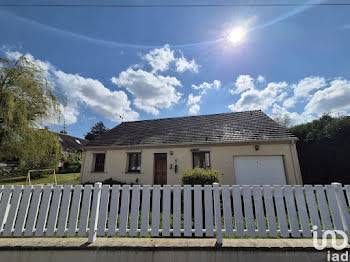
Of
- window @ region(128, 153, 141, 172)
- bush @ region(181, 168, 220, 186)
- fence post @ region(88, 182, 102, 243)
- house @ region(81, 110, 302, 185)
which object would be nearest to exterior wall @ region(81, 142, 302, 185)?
house @ region(81, 110, 302, 185)

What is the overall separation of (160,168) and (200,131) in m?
3.92

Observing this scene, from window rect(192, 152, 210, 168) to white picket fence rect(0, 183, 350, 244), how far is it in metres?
6.54

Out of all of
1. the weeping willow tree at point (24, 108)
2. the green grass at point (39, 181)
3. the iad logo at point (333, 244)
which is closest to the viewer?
the iad logo at point (333, 244)

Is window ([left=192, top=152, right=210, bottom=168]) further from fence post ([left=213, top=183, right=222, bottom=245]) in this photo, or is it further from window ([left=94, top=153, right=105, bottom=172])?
window ([left=94, top=153, right=105, bottom=172])

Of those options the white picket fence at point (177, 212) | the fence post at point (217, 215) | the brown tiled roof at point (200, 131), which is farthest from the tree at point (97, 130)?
the fence post at point (217, 215)

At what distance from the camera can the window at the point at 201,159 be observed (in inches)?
372

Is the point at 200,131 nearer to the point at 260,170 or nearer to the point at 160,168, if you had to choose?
the point at 160,168

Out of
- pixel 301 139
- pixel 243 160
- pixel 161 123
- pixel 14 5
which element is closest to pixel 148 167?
pixel 161 123

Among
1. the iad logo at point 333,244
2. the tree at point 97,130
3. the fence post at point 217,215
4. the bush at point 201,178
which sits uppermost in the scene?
the tree at point 97,130

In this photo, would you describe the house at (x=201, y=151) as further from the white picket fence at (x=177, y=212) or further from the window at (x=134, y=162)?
the white picket fence at (x=177, y=212)

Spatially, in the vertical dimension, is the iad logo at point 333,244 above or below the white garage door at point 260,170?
below

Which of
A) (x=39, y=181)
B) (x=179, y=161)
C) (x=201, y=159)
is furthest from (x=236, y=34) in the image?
(x=39, y=181)

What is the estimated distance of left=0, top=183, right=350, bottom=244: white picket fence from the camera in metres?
2.77

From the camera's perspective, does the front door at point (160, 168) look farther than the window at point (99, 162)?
No
